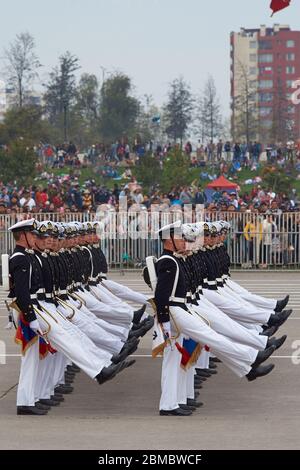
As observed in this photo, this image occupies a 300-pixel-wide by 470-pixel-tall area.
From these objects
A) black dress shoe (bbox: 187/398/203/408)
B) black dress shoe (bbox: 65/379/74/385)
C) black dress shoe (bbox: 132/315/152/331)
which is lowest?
black dress shoe (bbox: 65/379/74/385)

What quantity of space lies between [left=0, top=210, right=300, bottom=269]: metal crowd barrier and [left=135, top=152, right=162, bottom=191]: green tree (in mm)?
16145

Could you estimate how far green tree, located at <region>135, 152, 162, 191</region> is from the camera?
48.8 meters

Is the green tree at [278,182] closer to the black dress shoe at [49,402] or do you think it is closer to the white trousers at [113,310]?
the white trousers at [113,310]

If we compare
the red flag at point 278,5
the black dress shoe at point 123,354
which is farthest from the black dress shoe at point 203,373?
the red flag at point 278,5

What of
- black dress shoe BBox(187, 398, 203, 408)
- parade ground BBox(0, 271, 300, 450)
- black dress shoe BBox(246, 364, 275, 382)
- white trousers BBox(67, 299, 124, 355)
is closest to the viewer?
parade ground BBox(0, 271, 300, 450)

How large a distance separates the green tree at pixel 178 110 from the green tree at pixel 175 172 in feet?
103

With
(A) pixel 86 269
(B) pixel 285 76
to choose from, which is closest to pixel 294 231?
(A) pixel 86 269

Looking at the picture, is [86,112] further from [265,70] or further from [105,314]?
[105,314]

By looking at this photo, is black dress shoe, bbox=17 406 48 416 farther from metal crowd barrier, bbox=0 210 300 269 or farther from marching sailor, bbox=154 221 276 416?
metal crowd barrier, bbox=0 210 300 269

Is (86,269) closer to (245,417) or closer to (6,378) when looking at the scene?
(6,378)

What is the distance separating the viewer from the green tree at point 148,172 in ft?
160

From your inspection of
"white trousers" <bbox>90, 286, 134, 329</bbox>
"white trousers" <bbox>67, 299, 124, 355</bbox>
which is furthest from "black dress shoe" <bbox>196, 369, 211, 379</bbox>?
"white trousers" <bbox>90, 286, 134, 329</bbox>

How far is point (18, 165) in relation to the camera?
4784 cm

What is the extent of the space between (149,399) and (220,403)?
0.76 metres
